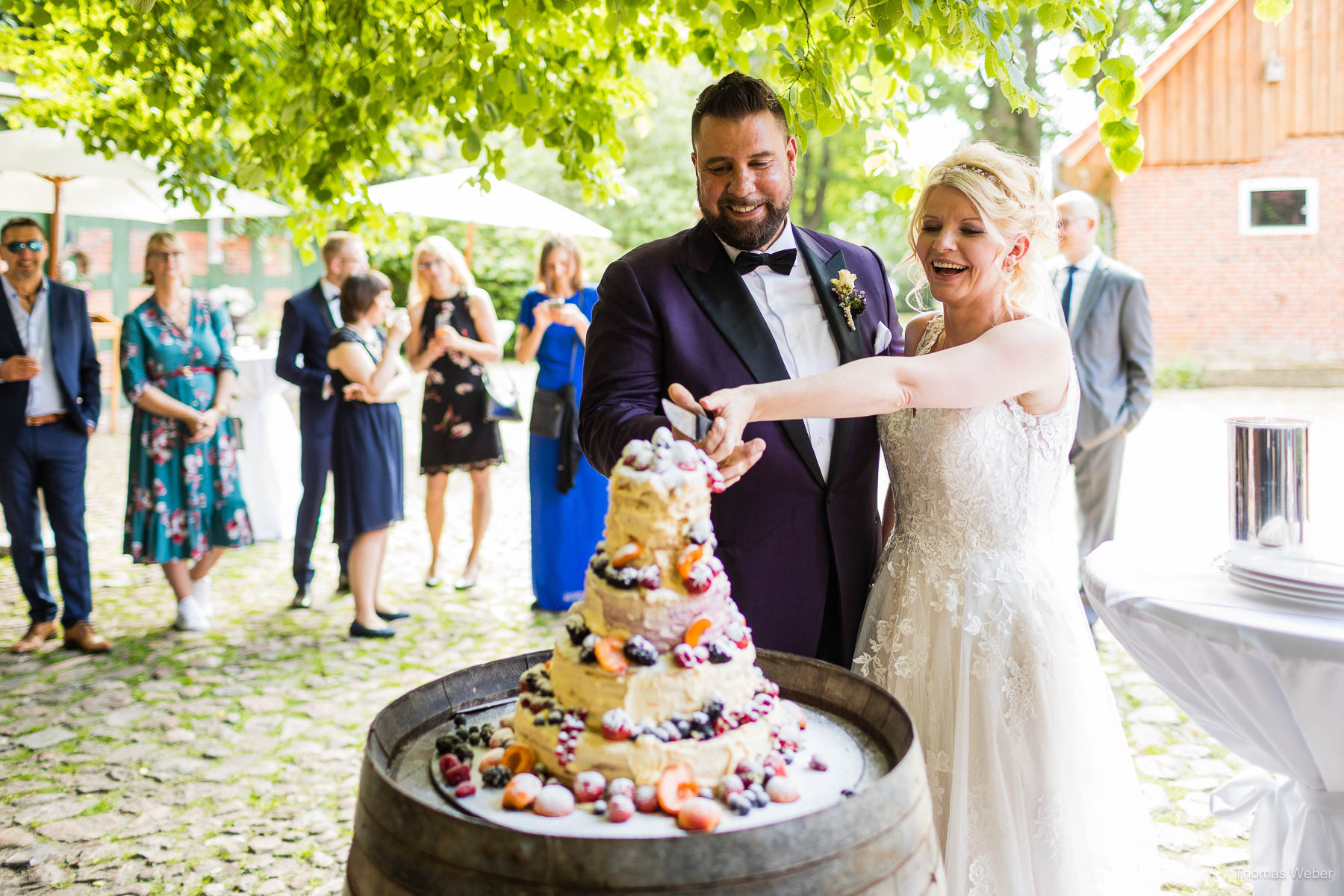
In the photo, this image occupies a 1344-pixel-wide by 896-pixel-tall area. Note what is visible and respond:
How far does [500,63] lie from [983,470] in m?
2.12

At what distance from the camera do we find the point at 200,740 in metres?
4.41

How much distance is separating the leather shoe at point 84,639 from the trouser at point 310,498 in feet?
3.82

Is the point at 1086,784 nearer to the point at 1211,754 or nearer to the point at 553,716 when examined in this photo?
the point at 553,716

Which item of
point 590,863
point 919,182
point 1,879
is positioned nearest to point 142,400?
point 1,879

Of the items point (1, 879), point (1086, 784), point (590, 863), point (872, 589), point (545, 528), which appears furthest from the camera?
point (545, 528)

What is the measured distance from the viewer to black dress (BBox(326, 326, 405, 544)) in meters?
5.57

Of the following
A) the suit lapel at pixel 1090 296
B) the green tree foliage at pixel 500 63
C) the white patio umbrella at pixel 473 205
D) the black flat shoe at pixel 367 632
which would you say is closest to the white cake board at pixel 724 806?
the green tree foliage at pixel 500 63

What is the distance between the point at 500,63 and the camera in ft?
11.3

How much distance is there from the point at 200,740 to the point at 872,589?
324 cm

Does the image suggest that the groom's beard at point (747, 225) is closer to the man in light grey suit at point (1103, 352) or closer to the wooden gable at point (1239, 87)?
the man in light grey suit at point (1103, 352)

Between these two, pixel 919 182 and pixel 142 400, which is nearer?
pixel 919 182

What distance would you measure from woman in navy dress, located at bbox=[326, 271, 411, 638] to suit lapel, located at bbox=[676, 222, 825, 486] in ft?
11.2

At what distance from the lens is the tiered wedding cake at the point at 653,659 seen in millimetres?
1563

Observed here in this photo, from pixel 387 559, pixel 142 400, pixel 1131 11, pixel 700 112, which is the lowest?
pixel 387 559
